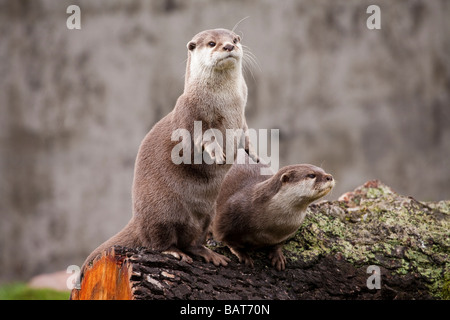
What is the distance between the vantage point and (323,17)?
6938 mm

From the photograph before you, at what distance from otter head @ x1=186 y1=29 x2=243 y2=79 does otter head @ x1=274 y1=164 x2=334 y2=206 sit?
65cm

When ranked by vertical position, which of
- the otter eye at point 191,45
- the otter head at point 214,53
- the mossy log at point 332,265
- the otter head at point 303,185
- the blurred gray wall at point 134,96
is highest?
the blurred gray wall at point 134,96

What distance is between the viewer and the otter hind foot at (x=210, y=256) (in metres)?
3.02

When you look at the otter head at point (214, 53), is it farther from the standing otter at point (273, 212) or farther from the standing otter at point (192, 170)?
the standing otter at point (273, 212)

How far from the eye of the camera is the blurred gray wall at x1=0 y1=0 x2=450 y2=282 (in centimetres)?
679

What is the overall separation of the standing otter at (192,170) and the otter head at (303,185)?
1.13 ft

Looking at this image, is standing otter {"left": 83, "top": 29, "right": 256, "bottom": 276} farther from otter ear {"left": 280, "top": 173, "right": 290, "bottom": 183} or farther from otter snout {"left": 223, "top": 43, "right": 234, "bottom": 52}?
otter ear {"left": 280, "top": 173, "right": 290, "bottom": 183}

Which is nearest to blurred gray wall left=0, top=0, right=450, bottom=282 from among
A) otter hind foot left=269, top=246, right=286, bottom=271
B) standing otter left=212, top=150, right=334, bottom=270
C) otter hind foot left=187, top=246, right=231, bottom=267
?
standing otter left=212, top=150, right=334, bottom=270

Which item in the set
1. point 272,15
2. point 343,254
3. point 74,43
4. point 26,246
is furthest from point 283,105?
point 343,254

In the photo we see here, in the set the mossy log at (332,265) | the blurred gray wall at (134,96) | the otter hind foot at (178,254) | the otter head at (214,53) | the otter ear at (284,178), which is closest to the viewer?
the mossy log at (332,265)

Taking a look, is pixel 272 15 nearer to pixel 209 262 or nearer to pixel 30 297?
pixel 30 297

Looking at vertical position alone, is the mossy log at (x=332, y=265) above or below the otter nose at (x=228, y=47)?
below
